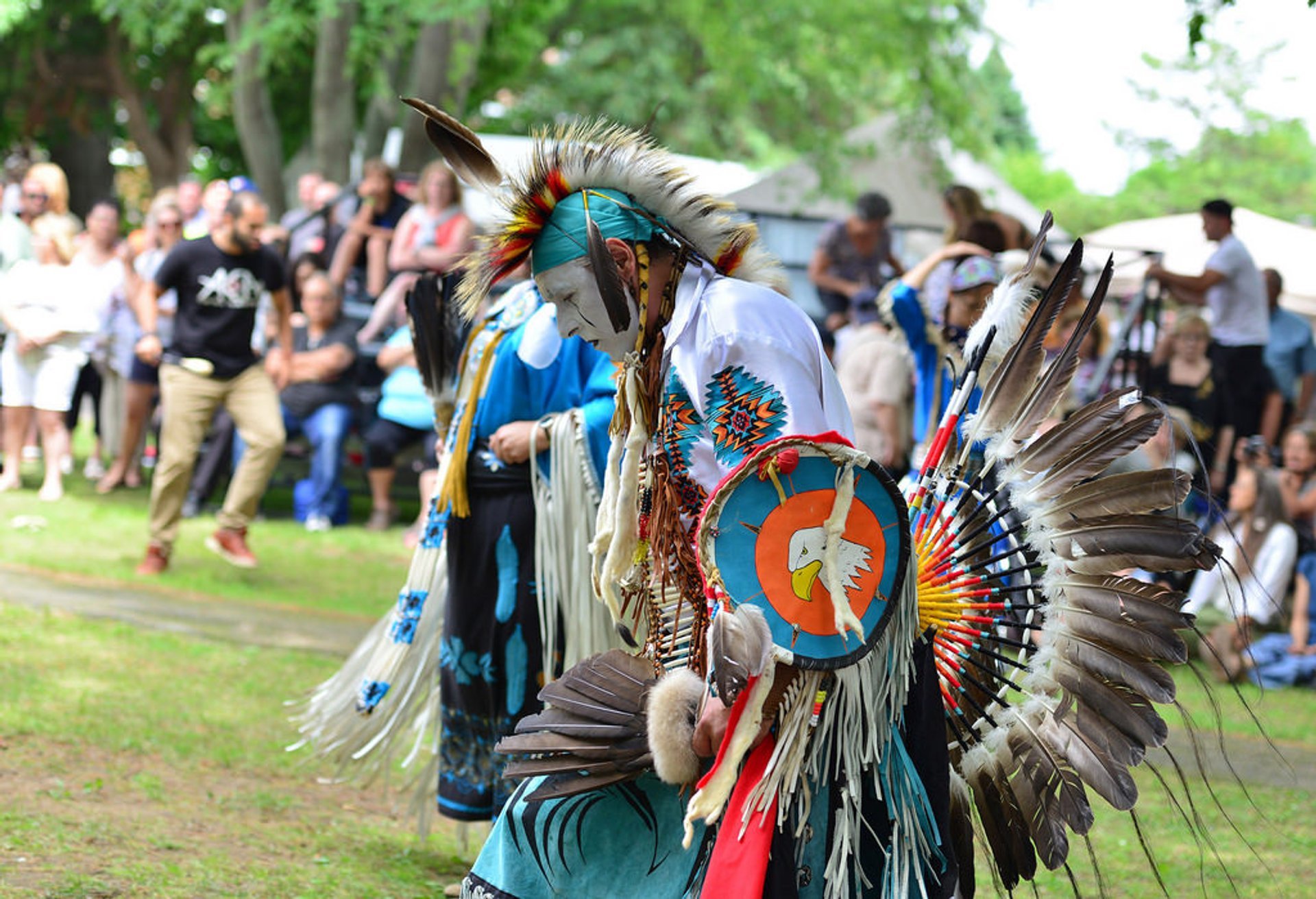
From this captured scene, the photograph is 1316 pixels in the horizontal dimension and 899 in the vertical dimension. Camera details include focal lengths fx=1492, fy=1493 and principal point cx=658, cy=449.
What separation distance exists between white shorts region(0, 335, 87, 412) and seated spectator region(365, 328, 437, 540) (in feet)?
7.71

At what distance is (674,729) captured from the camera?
7.88 ft

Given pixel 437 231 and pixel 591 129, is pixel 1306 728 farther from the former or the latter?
pixel 437 231

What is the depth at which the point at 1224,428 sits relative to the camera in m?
9.04

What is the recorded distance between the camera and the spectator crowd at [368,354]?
775cm

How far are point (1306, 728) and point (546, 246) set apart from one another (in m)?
5.15

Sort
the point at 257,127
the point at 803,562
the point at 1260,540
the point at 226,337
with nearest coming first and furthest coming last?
the point at 803,562, the point at 1260,540, the point at 226,337, the point at 257,127

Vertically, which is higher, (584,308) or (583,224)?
(583,224)

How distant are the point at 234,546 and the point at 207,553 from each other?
25.8 inches

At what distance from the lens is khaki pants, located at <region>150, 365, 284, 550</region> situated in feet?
27.0

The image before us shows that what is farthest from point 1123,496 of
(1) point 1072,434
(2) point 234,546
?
(2) point 234,546

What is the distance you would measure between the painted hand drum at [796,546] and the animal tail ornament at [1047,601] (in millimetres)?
314

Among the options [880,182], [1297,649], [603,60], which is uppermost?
[603,60]

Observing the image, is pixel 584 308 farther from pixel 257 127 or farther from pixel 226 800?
pixel 257 127

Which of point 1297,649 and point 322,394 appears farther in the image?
point 322,394
